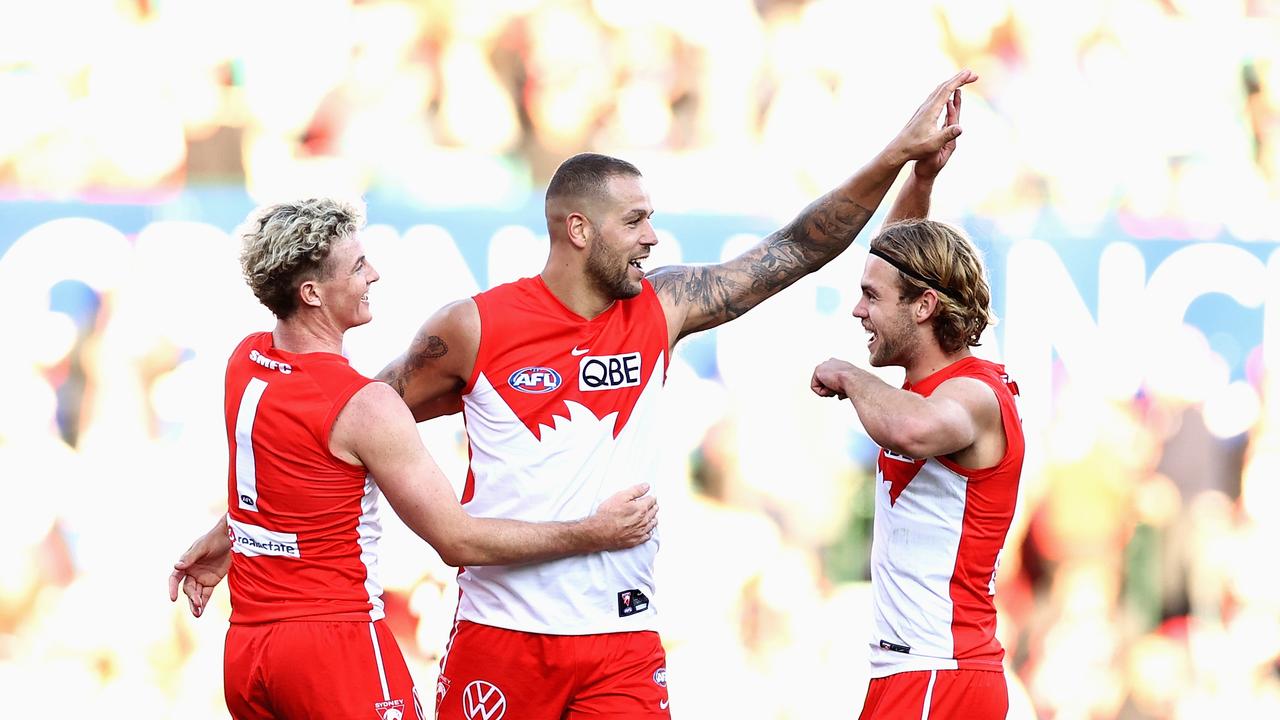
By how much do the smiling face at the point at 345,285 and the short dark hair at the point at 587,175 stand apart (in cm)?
58

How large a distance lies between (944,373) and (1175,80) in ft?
12.0

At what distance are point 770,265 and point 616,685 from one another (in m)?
1.17

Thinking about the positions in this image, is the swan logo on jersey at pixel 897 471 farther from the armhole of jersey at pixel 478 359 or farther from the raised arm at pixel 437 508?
the armhole of jersey at pixel 478 359

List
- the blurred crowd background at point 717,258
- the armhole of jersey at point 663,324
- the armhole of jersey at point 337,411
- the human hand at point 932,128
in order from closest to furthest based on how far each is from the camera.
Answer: the armhole of jersey at point 337,411, the human hand at point 932,128, the armhole of jersey at point 663,324, the blurred crowd background at point 717,258

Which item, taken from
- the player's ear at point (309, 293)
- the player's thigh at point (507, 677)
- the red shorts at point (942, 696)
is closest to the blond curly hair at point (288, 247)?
the player's ear at point (309, 293)

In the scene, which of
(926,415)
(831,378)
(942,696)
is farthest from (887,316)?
(942,696)

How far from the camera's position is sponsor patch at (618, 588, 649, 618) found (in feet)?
11.2

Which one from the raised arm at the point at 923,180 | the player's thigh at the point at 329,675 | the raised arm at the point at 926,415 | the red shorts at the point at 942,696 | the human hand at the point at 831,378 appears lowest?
the red shorts at the point at 942,696

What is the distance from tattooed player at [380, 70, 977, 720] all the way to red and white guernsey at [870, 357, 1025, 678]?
606 mm

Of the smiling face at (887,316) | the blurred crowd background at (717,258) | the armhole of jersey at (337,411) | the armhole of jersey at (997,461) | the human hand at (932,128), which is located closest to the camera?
the armhole of jersey at (337,411)

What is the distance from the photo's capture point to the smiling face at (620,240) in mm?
3473

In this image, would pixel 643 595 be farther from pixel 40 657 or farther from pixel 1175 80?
pixel 1175 80

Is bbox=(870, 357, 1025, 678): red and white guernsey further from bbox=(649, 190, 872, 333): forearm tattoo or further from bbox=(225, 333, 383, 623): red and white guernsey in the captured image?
bbox=(225, 333, 383, 623): red and white guernsey

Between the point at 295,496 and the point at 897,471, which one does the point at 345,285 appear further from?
the point at 897,471
